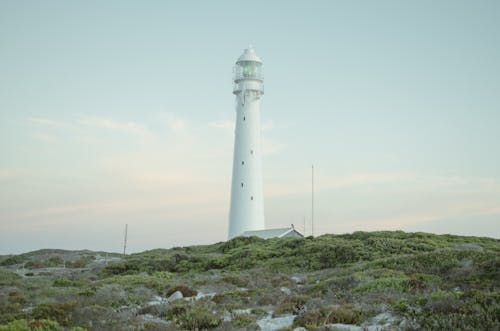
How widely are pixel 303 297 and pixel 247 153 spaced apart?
31.2 meters

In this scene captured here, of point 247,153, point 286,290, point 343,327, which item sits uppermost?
point 247,153

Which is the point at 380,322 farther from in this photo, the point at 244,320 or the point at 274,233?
Result: the point at 274,233

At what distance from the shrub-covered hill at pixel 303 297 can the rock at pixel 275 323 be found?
0.02 m

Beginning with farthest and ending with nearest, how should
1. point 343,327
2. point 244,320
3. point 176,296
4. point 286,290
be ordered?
point 286,290, point 176,296, point 244,320, point 343,327

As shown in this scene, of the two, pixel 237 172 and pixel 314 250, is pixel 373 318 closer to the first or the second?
pixel 314 250

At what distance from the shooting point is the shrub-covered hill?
10414 millimetres

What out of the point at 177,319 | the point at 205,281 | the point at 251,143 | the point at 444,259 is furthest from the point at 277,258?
the point at 251,143

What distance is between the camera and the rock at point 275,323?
430 inches

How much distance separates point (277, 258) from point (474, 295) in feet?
55.3

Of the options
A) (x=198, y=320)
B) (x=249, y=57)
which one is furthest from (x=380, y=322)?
(x=249, y=57)

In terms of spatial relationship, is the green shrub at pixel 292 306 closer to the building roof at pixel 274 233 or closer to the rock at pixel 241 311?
the rock at pixel 241 311

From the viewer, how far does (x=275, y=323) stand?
11.5 metres

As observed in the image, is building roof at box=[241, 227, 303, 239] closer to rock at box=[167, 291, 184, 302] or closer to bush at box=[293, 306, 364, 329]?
rock at box=[167, 291, 184, 302]

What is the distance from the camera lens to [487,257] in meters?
17.4
